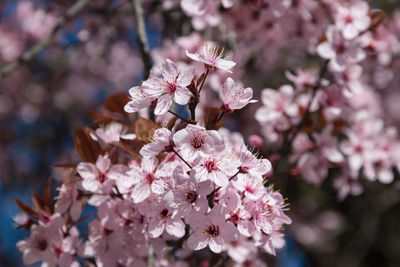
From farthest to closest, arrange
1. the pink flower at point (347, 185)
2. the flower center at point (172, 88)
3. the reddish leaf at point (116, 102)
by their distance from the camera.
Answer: the pink flower at point (347, 185)
the reddish leaf at point (116, 102)
the flower center at point (172, 88)

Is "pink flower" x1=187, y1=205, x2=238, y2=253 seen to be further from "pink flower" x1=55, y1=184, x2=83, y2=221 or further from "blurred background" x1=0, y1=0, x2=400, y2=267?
"blurred background" x1=0, y1=0, x2=400, y2=267

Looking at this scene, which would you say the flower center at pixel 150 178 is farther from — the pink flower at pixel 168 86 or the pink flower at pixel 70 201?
the pink flower at pixel 70 201

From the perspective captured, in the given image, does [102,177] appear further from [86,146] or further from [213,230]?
[213,230]

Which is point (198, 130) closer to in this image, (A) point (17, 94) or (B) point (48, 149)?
(B) point (48, 149)

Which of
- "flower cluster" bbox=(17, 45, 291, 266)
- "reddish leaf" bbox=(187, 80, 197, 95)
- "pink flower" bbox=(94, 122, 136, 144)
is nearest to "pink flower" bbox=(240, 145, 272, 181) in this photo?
"flower cluster" bbox=(17, 45, 291, 266)

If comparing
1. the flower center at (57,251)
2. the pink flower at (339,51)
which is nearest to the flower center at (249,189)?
the flower center at (57,251)

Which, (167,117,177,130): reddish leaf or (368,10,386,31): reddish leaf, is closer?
(167,117,177,130): reddish leaf
